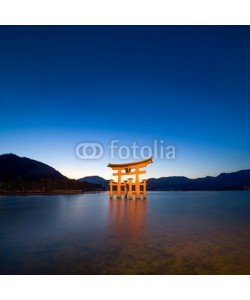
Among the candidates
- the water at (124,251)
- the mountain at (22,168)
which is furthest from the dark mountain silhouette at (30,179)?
the water at (124,251)

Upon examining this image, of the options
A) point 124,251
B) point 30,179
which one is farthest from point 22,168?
point 124,251

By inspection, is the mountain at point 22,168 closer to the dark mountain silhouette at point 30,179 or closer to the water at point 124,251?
the dark mountain silhouette at point 30,179

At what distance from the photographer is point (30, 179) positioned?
76.3 metres

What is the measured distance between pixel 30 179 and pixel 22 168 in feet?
44.3

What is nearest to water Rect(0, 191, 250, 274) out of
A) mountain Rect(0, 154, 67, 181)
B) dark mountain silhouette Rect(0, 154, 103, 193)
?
dark mountain silhouette Rect(0, 154, 103, 193)

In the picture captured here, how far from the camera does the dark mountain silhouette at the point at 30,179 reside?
172ft

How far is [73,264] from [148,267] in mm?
1724

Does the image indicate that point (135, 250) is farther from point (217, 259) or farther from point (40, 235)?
point (40, 235)

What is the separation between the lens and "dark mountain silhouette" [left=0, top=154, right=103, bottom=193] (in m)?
52.4

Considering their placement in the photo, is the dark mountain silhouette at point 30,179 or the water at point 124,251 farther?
the dark mountain silhouette at point 30,179

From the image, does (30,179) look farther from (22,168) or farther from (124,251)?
(124,251)

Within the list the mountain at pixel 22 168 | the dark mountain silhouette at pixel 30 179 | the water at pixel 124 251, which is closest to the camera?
the water at pixel 124 251

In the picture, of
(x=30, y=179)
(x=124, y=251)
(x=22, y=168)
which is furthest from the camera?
(x=22, y=168)

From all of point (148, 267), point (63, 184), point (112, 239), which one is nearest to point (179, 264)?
point (148, 267)
